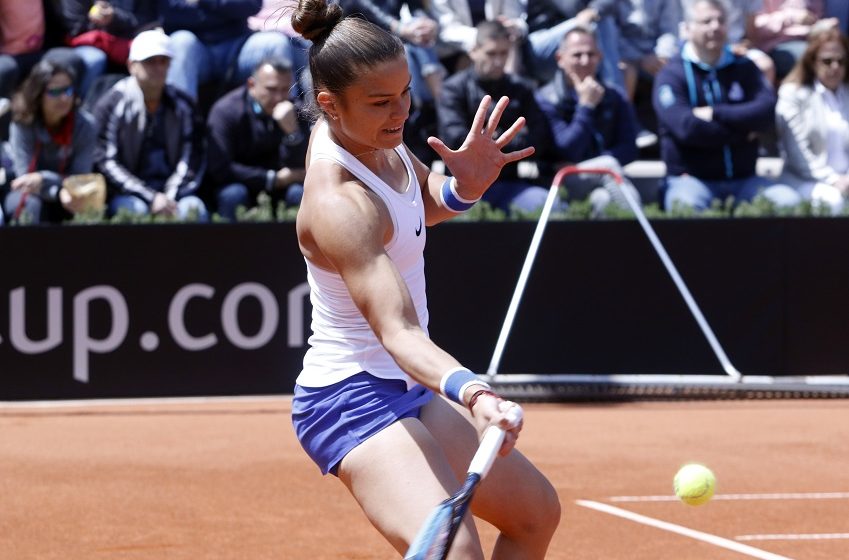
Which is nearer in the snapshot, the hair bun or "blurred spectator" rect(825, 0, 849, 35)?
the hair bun

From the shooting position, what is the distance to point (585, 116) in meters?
10.4

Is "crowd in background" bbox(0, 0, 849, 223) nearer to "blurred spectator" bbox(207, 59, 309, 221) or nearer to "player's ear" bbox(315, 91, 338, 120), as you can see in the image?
"blurred spectator" bbox(207, 59, 309, 221)

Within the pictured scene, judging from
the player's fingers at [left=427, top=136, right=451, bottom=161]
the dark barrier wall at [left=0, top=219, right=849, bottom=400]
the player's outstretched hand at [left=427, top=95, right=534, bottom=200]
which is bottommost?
the dark barrier wall at [left=0, top=219, right=849, bottom=400]

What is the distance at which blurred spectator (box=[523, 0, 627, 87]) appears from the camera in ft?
35.6

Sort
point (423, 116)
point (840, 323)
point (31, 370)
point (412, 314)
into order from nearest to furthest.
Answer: point (412, 314)
point (31, 370)
point (840, 323)
point (423, 116)

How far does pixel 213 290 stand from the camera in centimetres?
934

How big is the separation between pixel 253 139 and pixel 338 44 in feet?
22.1

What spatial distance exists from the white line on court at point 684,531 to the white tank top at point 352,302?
8.52ft

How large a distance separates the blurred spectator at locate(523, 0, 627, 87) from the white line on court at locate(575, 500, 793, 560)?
197 inches

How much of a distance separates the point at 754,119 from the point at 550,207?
211cm

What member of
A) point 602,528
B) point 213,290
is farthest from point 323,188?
point 213,290

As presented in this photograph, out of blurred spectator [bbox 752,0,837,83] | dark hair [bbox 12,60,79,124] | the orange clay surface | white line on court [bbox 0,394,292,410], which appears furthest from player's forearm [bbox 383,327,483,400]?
blurred spectator [bbox 752,0,837,83]

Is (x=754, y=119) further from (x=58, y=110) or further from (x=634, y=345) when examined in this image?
(x=58, y=110)

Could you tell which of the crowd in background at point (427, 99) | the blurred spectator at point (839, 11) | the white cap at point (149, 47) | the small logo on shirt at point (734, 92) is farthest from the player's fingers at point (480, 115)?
the blurred spectator at point (839, 11)
